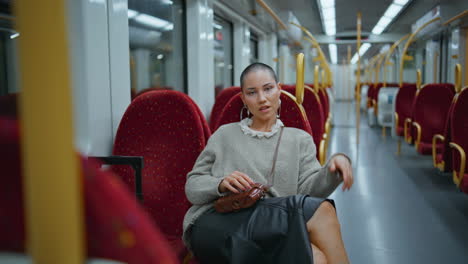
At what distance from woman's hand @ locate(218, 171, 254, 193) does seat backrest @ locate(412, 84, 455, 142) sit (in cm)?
373

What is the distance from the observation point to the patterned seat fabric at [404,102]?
6.00m

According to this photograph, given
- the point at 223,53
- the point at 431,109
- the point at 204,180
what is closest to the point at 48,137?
the point at 204,180

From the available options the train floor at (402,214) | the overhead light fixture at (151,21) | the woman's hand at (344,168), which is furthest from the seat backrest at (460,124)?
the overhead light fixture at (151,21)

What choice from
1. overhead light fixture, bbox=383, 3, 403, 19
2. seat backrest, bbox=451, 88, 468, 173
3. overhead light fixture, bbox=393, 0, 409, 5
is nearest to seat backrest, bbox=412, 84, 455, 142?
seat backrest, bbox=451, 88, 468, 173

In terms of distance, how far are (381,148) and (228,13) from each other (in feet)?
12.3

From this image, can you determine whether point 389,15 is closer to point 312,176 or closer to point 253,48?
point 253,48

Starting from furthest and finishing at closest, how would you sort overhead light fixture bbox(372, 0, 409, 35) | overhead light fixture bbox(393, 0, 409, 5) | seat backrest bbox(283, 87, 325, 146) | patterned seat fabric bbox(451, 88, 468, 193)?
1. overhead light fixture bbox(372, 0, 409, 35)
2. overhead light fixture bbox(393, 0, 409, 5)
3. seat backrest bbox(283, 87, 325, 146)
4. patterned seat fabric bbox(451, 88, 468, 193)

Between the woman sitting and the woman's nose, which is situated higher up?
the woman's nose

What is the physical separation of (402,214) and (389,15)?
6.58 meters

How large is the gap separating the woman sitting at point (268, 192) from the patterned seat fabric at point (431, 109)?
10.7ft

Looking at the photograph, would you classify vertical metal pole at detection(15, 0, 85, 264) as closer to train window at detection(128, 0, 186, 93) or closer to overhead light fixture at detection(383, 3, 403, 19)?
train window at detection(128, 0, 186, 93)

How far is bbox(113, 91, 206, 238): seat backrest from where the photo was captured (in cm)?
185

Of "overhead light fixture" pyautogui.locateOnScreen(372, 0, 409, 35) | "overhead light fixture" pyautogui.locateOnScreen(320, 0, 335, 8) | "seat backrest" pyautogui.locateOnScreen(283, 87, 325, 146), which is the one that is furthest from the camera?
"overhead light fixture" pyautogui.locateOnScreen(372, 0, 409, 35)

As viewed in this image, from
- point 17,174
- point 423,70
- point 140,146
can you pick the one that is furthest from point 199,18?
point 423,70
